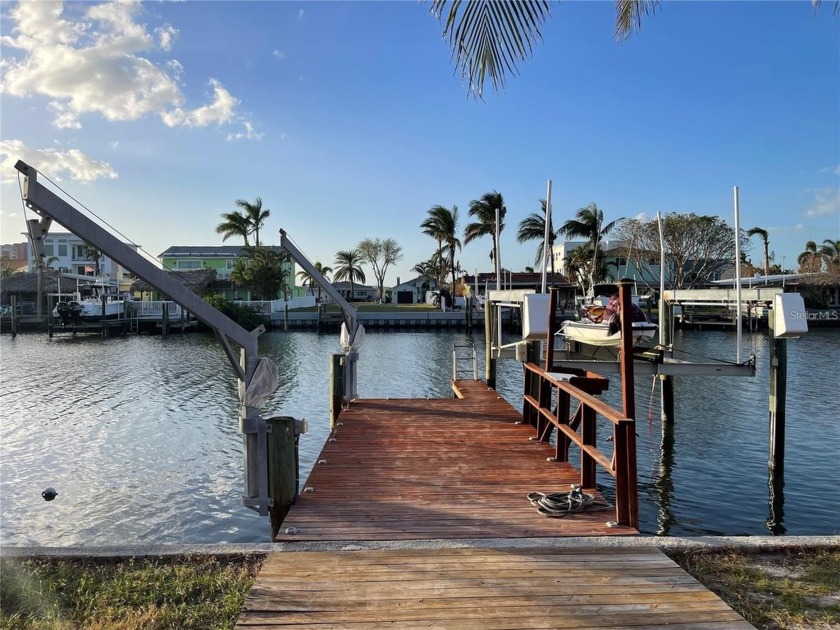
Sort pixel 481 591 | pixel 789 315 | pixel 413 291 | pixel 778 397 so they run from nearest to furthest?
pixel 481 591 < pixel 789 315 < pixel 778 397 < pixel 413 291

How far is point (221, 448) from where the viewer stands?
41.7ft

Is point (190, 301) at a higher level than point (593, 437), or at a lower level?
higher

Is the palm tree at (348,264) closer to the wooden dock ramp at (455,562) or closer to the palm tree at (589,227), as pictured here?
the palm tree at (589,227)

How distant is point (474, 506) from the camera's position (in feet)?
18.9

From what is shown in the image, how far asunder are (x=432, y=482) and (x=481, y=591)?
9.10 feet

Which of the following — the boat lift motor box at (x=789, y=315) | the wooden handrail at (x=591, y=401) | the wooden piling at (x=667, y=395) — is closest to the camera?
the wooden handrail at (x=591, y=401)

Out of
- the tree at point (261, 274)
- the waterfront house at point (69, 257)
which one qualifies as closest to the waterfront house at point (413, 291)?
the tree at point (261, 274)

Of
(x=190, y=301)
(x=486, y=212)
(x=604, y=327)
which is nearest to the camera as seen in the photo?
(x=190, y=301)

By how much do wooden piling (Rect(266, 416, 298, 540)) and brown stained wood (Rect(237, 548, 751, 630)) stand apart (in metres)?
1.35

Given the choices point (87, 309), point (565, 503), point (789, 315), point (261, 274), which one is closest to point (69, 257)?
point (87, 309)

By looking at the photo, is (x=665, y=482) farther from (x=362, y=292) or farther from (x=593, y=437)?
(x=362, y=292)

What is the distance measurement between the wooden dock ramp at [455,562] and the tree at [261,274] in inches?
1908

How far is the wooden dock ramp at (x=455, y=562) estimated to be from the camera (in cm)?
354

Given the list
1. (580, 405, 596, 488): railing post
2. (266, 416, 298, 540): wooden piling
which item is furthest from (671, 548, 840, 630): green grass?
(266, 416, 298, 540): wooden piling
